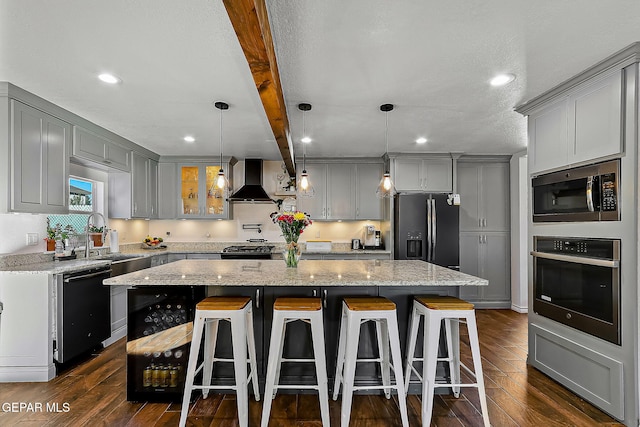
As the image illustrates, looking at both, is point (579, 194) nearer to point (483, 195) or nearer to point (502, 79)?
point (502, 79)

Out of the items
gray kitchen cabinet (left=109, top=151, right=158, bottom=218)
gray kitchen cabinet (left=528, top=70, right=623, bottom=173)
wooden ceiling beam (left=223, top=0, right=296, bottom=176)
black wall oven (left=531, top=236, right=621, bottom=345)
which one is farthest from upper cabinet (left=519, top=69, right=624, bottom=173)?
gray kitchen cabinet (left=109, top=151, right=158, bottom=218)

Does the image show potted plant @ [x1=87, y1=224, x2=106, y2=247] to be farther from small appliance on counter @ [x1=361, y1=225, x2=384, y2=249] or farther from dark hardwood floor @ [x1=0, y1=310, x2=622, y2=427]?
small appliance on counter @ [x1=361, y1=225, x2=384, y2=249]

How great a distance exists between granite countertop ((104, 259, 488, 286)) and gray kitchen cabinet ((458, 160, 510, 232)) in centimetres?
265

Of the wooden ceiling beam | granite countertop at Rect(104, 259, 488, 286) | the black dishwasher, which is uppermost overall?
the wooden ceiling beam

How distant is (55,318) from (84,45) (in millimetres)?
2207

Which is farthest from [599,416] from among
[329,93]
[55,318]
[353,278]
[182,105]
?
[55,318]

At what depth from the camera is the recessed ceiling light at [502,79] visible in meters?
2.39

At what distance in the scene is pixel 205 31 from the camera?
183 cm

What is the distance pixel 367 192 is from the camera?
5.25 m

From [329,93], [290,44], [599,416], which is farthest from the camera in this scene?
[329,93]

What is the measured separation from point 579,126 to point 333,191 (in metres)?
3.30

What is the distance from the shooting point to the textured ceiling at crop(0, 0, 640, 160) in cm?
167

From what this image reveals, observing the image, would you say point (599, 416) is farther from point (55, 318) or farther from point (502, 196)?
point (55, 318)

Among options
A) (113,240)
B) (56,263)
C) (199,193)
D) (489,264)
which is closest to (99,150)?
(113,240)
